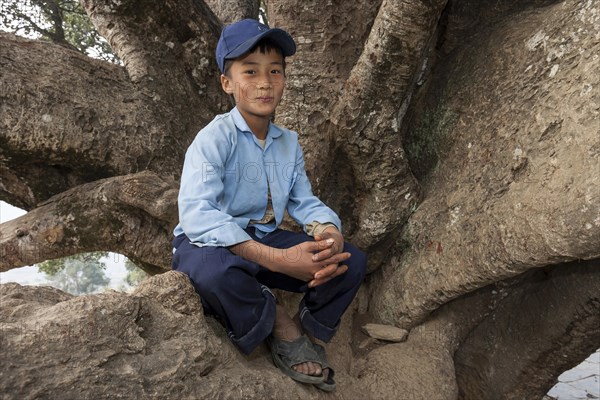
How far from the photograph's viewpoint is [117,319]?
158cm

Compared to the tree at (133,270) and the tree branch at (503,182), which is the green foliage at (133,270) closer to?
the tree at (133,270)

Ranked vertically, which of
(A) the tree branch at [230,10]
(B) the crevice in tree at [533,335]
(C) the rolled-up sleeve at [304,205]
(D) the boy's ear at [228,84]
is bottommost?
(B) the crevice in tree at [533,335]

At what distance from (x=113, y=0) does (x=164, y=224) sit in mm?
1359

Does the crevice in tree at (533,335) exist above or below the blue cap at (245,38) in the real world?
below

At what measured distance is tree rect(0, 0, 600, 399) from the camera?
2264 millimetres

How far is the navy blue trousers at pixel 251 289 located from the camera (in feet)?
5.70

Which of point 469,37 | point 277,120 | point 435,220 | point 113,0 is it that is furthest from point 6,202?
point 469,37

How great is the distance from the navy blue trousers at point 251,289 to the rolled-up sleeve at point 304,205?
0.08 m

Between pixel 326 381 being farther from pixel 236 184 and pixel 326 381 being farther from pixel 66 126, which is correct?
pixel 66 126

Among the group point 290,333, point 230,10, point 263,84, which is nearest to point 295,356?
point 290,333

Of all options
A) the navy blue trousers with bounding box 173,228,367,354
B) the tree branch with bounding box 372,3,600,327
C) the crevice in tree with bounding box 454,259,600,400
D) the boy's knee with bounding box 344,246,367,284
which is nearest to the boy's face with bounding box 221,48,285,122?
the navy blue trousers with bounding box 173,228,367,354

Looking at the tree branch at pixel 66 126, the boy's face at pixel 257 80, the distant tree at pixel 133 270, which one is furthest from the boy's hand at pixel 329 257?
the distant tree at pixel 133 270

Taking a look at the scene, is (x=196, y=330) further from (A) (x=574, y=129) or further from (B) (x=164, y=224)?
(A) (x=574, y=129)

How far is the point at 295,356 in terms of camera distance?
194cm
